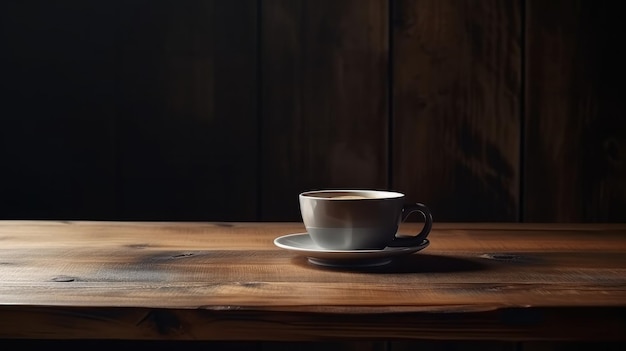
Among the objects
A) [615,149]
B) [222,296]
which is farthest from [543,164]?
[222,296]

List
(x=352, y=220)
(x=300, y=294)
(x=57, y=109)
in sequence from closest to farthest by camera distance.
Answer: (x=300, y=294)
(x=352, y=220)
(x=57, y=109)

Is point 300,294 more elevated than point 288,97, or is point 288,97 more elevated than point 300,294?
point 288,97

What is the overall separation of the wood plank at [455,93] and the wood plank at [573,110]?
0.11 ft

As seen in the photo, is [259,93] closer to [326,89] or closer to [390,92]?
[326,89]

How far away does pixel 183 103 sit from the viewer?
128 centimetres

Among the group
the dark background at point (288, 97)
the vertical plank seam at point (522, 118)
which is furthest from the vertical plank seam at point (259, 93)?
the vertical plank seam at point (522, 118)

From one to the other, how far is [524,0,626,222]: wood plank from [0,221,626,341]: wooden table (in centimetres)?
53

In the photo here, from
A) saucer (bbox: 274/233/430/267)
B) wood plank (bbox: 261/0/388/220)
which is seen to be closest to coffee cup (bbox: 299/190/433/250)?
saucer (bbox: 274/233/430/267)

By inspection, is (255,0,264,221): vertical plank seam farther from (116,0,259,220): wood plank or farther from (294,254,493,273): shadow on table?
(294,254,493,273): shadow on table

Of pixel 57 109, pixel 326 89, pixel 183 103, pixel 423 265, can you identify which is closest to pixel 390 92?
pixel 326 89

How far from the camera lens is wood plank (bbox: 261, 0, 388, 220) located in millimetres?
1273

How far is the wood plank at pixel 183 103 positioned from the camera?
4.17ft

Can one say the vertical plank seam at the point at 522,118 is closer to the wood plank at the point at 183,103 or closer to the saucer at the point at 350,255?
the wood plank at the point at 183,103

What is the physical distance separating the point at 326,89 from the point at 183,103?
227mm
